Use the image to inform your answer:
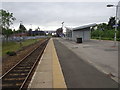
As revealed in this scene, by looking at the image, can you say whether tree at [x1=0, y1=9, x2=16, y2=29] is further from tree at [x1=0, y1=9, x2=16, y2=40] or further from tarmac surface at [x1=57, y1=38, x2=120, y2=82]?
tarmac surface at [x1=57, y1=38, x2=120, y2=82]

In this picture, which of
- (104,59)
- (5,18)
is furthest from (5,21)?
(104,59)

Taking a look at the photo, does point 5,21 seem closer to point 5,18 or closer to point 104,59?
point 5,18

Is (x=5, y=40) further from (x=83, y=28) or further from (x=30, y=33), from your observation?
(x=30, y=33)

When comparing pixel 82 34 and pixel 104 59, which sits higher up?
pixel 82 34

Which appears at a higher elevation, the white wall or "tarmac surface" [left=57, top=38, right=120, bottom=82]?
the white wall

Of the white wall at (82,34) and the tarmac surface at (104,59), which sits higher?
the white wall at (82,34)

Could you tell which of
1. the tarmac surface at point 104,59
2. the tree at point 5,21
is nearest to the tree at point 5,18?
the tree at point 5,21

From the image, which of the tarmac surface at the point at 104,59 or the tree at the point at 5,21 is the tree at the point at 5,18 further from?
the tarmac surface at the point at 104,59

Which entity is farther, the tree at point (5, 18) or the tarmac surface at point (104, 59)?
the tree at point (5, 18)

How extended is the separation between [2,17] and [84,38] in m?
23.8

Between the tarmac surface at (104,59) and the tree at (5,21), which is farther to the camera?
the tree at (5,21)

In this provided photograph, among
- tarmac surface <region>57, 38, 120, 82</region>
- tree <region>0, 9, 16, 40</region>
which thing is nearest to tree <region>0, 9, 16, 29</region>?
tree <region>0, 9, 16, 40</region>

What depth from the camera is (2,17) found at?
1978 inches

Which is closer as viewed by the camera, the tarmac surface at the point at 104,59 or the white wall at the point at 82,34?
the tarmac surface at the point at 104,59
